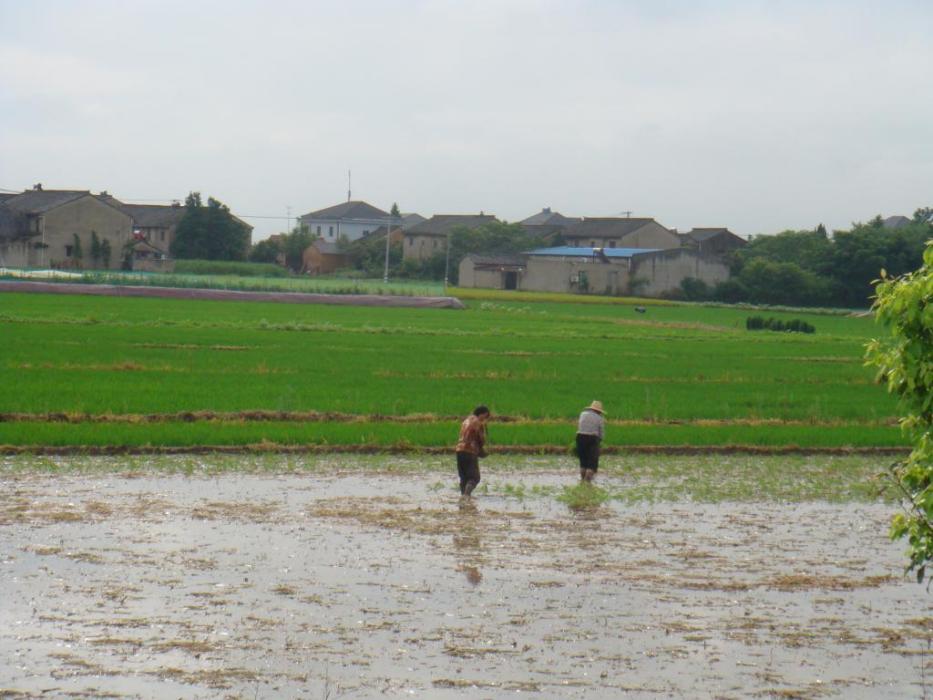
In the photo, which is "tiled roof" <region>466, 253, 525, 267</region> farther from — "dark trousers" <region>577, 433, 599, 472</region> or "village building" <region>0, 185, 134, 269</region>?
"dark trousers" <region>577, 433, 599, 472</region>

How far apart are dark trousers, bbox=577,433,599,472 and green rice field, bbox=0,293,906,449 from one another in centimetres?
411

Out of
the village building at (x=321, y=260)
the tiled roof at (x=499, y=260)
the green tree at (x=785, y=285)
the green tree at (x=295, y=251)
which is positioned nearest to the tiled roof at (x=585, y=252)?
the tiled roof at (x=499, y=260)

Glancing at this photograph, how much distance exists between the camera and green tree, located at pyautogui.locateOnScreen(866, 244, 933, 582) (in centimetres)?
688

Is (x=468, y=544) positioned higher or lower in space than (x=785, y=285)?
lower

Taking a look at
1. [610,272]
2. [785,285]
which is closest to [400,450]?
[785,285]

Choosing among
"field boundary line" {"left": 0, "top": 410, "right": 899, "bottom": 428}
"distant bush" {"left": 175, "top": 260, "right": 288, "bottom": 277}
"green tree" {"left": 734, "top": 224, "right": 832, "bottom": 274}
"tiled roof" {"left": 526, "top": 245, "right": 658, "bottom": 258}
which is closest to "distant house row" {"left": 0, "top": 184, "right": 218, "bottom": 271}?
"distant bush" {"left": 175, "top": 260, "right": 288, "bottom": 277}

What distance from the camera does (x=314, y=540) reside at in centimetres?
1333

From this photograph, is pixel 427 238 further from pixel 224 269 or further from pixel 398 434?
pixel 398 434

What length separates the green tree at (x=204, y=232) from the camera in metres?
104

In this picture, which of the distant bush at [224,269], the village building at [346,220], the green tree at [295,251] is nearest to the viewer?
the distant bush at [224,269]

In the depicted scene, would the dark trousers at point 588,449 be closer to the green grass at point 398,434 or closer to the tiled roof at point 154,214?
the green grass at point 398,434

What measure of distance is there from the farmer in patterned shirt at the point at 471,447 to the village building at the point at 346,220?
458 feet

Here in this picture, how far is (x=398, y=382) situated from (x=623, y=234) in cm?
9221

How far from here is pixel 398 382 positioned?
30.2 m
